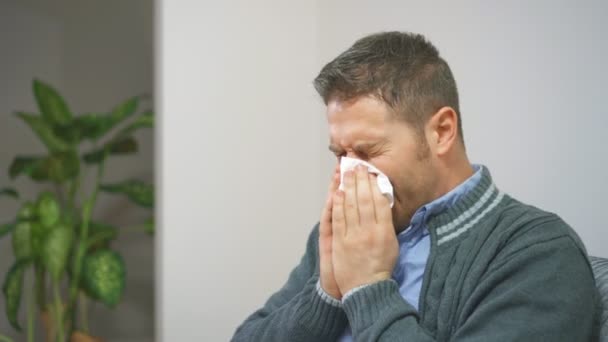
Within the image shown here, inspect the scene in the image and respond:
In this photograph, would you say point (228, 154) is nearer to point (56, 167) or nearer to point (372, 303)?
point (56, 167)

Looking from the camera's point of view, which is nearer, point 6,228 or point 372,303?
point 372,303

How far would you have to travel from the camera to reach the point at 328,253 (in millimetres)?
1020

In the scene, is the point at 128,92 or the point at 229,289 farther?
the point at 128,92

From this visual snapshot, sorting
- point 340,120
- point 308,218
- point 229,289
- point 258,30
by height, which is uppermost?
point 258,30

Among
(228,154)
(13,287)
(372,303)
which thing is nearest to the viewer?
(372,303)

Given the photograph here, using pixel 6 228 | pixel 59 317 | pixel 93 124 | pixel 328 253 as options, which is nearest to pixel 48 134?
pixel 93 124

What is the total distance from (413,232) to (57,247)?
5.61 ft

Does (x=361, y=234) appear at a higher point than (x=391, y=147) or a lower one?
lower

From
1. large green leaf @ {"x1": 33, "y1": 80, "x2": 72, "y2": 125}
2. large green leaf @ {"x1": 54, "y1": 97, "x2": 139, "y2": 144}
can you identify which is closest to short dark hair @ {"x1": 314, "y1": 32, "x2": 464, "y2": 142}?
large green leaf @ {"x1": 54, "y1": 97, "x2": 139, "y2": 144}

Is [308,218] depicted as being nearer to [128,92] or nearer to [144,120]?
[144,120]

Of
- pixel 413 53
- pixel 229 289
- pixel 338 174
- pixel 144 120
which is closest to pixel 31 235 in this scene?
pixel 144 120

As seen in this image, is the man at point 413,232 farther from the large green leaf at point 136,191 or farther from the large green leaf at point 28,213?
the large green leaf at point 28,213

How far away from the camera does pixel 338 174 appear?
1043 millimetres

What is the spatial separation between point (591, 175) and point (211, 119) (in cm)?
123
